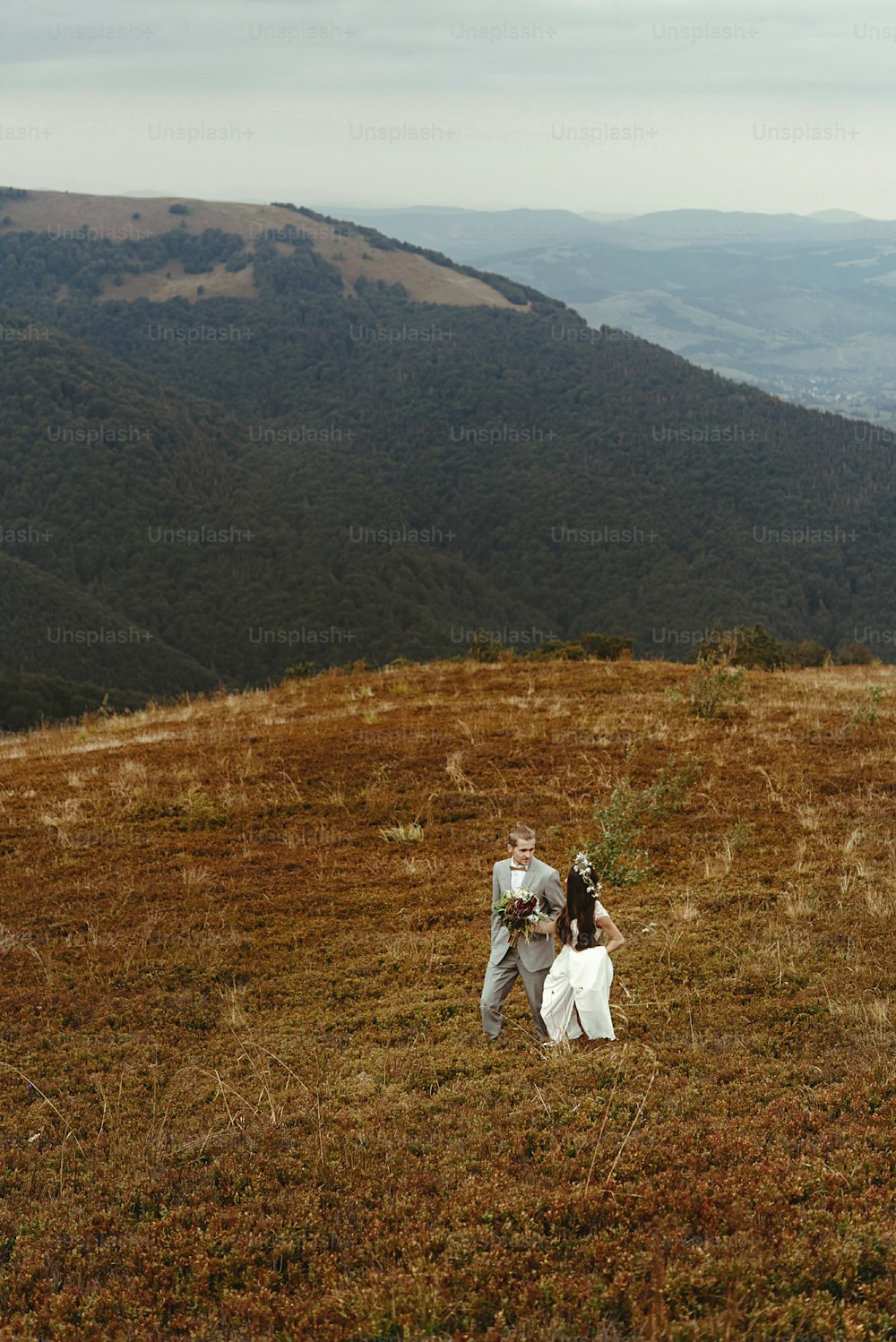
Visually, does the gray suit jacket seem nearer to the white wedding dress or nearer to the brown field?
the white wedding dress

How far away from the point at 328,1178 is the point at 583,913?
2.30m

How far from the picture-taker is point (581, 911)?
6.30 m

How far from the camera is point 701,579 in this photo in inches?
4783

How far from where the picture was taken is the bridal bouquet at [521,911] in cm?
627

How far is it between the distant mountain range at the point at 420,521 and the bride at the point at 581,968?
86215mm

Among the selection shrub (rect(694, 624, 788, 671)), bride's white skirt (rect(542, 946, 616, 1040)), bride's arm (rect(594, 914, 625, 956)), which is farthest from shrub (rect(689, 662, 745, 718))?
bride's white skirt (rect(542, 946, 616, 1040))

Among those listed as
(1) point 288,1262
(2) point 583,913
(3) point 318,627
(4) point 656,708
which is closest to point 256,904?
(2) point 583,913

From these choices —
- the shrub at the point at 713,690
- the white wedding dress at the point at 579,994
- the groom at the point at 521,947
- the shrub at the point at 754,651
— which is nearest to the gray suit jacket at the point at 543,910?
the groom at the point at 521,947

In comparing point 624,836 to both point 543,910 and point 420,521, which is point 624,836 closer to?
point 543,910

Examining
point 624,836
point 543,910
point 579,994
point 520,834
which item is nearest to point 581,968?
point 579,994

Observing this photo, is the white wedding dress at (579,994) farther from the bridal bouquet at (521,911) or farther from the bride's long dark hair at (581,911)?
the bridal bouquet at (521,911)

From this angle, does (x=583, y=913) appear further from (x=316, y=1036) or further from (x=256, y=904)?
(x=256, y=904)

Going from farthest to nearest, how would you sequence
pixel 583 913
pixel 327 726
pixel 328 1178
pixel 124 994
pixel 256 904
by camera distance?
pixel 327 726 → pixel 256 904 → pixel 124 994 → pixel 583 913 → pixel 328 1178

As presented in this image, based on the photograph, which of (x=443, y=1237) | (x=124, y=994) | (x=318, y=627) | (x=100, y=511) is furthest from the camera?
(x=100, y=511)
